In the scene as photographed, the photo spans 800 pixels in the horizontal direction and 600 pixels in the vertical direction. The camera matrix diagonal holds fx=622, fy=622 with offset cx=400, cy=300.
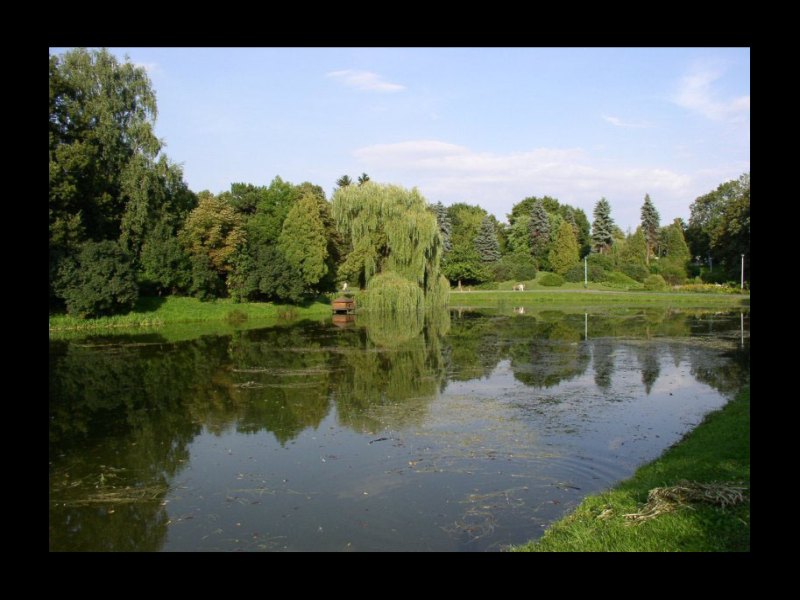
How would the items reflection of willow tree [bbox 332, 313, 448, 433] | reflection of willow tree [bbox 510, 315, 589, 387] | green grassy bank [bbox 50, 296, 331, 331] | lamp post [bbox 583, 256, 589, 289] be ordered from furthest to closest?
1. lamp post [bbox 583, 256, 589, 289]
2. green grassy bank [bbox 50, 296, 331, 331]
3. reflection of willow tree [bbox 510, 315, 589, 387]
4. reflection of willow tree [bbox 332, 313, 448, 433]

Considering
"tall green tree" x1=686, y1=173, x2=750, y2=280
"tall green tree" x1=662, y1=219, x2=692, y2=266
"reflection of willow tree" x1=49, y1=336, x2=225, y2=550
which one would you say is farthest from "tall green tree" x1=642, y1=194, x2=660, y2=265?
"reflection of willow tree" x1=49, y1=336, x2=225, y2=550

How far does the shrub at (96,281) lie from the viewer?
32.5m

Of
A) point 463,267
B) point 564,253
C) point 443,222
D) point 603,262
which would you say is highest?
point 443,222

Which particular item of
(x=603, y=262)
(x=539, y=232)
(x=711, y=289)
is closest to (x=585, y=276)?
(x=603, y=262)

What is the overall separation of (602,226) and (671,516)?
261 ft

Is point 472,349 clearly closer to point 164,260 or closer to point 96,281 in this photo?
point 96,281

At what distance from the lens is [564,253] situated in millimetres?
69625

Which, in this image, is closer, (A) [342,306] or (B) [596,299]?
(A) [342,306]

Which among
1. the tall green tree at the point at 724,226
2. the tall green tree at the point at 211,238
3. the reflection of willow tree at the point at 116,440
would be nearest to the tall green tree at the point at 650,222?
the tall green tree at the point at 724,226

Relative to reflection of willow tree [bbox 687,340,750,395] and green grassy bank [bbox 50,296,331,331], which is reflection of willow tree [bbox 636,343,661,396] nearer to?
reflection of willow tree [bbox 687,340,750,395]

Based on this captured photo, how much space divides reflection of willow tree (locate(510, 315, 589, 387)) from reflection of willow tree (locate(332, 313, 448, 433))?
2.71 meters

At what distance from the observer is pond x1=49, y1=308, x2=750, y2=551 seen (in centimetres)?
820

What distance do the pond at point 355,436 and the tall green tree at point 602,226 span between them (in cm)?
5819
